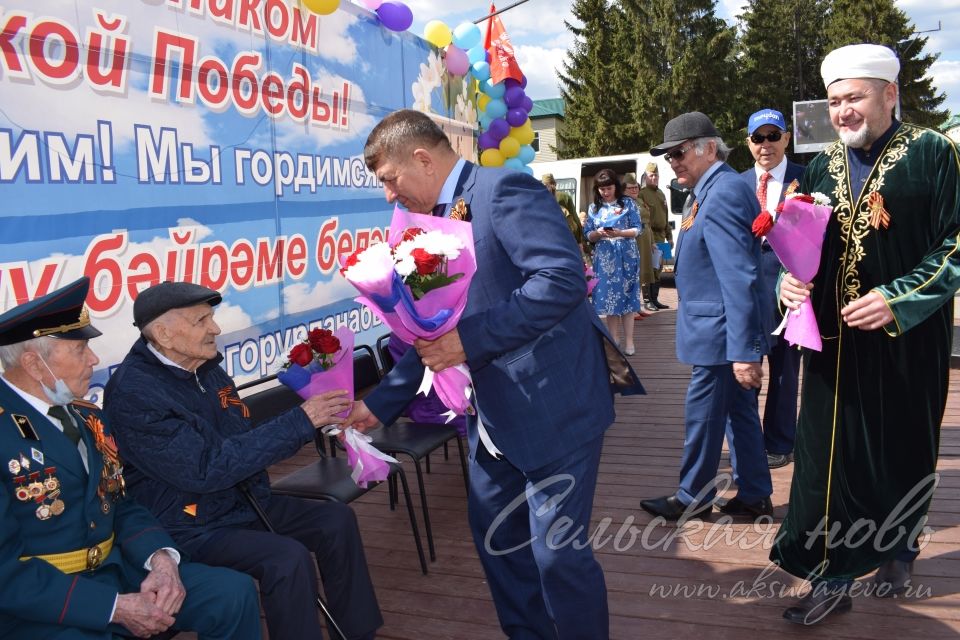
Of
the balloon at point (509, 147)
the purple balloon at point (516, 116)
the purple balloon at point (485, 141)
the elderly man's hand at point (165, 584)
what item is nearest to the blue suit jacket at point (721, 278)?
the elderly man's hand at point (165, 584)

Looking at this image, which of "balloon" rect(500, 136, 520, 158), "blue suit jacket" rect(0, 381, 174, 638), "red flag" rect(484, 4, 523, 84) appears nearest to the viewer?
"blue suit jacket" rect(0, 381, 174, 638)

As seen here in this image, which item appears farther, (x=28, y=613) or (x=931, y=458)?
(x=931, y=458)

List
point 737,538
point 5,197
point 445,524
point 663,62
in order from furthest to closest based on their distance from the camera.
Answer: point 663,62
point 445,524
point 737,538
point 5,197

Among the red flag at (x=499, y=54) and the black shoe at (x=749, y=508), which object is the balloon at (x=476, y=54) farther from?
the black shoe at (x=749, y=508)

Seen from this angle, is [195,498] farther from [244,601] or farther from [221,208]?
[221,208]

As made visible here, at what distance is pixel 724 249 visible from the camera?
10.1 ft

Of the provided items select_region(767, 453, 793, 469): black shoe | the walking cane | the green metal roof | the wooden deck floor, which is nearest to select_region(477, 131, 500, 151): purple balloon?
the wooden deck floor

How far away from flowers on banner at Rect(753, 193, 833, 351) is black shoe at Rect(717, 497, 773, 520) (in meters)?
1.26

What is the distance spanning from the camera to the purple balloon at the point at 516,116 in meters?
8.69

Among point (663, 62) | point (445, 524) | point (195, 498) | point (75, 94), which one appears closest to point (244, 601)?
point (195, 498)

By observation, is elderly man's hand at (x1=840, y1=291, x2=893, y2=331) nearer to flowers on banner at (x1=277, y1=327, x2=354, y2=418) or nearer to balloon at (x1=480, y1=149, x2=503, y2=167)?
flowers on banner at (x1=277, y1=327, x2=354, y2=418)

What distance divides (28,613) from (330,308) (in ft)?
12.3

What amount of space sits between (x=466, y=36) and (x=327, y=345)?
6100mm

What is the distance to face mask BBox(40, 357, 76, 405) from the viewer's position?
77.0 inches
